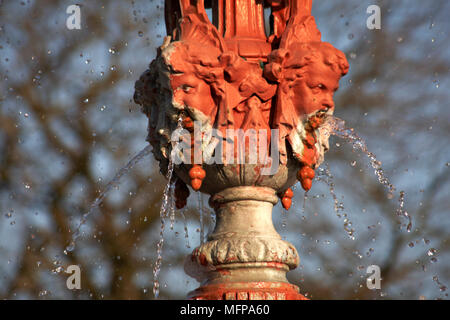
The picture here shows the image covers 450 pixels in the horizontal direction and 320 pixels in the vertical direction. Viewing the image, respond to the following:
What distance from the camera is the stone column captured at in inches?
102

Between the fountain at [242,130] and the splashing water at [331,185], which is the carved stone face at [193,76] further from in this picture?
the splashing water at [331,185]

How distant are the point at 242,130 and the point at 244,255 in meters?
0.44

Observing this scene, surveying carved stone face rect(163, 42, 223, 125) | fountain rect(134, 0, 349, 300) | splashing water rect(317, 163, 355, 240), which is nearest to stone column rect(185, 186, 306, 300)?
fountain rect(134, 0, 349, 300)

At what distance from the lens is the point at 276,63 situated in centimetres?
268

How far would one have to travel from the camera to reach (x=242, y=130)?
8.78 feet

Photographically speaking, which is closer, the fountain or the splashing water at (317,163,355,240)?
the fountain

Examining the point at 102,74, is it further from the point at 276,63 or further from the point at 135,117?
the point at 276,63

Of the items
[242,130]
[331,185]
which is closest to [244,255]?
[242,130]

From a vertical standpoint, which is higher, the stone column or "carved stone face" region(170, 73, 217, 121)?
"carved stone face" region(170, 73, 217, 121)

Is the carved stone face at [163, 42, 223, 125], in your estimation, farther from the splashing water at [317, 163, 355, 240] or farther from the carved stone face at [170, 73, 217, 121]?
the splashing water at [317, 163, 355, 240]

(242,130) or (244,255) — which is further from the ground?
(242,130)

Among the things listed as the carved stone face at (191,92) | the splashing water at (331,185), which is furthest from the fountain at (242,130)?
the splashing water at (331,185)

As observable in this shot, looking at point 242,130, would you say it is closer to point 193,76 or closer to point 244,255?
point 193,76
